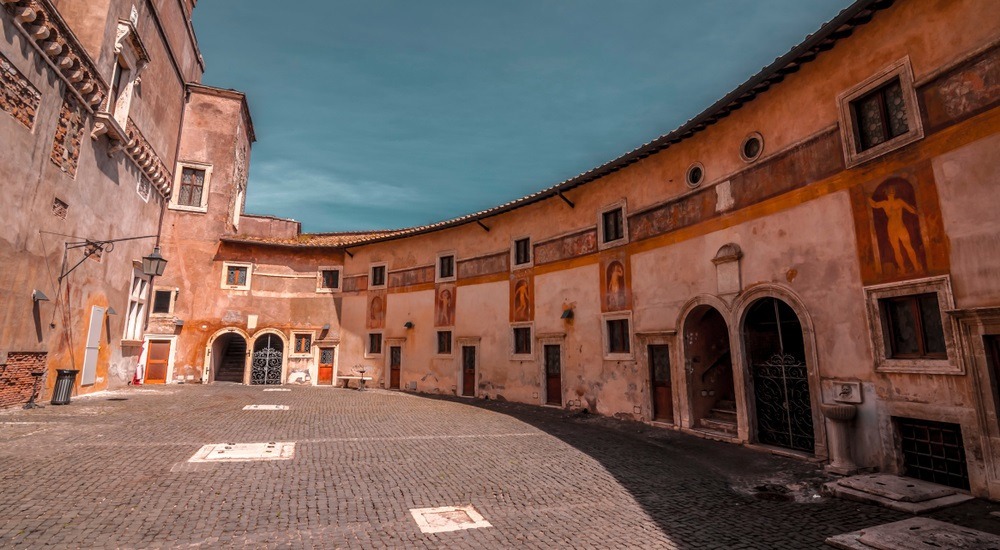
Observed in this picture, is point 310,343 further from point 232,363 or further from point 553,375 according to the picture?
point 553,375

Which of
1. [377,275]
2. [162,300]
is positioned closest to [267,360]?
[162,300]

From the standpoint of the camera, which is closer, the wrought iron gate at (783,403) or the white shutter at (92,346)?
the wrought iron gate at (783,403)

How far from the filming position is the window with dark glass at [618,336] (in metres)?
14.0

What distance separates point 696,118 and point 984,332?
6.88 meters

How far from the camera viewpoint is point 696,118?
11375 mm

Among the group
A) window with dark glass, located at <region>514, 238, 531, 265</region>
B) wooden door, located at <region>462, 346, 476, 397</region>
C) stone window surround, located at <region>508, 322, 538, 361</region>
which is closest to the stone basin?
stone window surround, located at <region>508, 322, 538, 361</region>

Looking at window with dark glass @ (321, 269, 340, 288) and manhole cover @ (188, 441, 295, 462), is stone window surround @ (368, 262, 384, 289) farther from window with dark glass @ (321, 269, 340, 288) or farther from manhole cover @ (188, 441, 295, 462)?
manhole cover @ (188, 441, 295, 462)

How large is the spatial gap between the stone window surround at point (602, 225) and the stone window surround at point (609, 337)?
2085 mm

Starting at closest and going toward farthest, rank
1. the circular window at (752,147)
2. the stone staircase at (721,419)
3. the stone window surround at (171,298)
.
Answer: the circular window at (752,147) < the stone staircase at (721,419) < the stone window surround at (171,298)

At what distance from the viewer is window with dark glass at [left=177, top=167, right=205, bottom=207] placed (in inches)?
928

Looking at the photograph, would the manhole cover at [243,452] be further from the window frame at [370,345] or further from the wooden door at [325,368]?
the wooden door at [325,368]

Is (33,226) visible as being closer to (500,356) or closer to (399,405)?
(399,405)

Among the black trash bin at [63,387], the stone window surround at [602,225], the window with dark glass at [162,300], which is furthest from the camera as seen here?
the window with dark glass at [162,300]

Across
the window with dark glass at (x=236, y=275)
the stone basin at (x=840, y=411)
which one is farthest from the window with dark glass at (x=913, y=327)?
the window with dark glass at (x=236, y=275)
